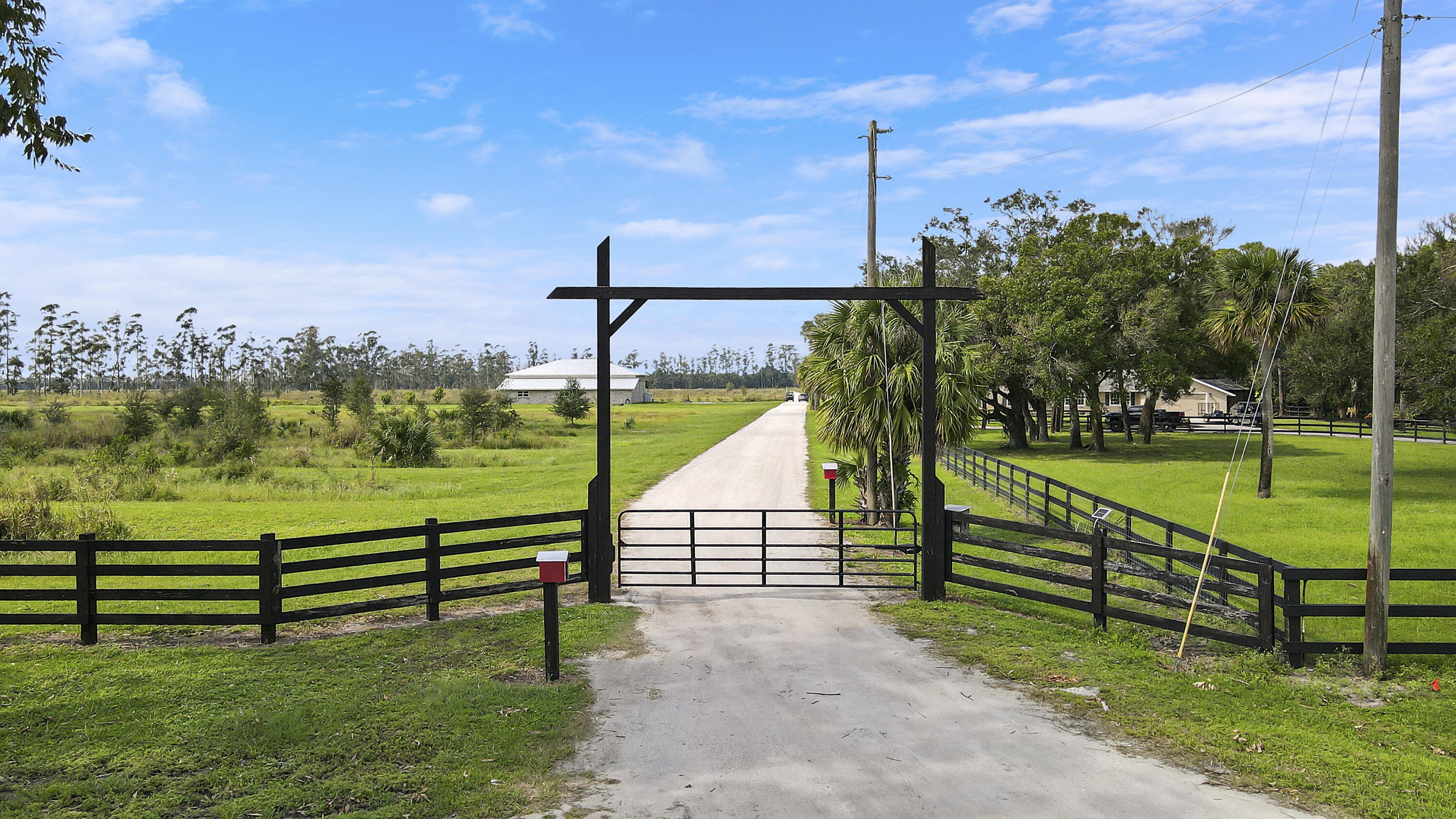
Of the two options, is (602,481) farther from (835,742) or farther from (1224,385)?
(1224,385)

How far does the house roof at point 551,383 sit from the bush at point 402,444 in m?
79.4

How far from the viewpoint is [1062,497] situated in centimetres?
2312

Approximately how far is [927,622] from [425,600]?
6166 millimetres

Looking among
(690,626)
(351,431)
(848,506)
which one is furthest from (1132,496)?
(351,431)

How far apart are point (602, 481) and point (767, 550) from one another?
5130 mm

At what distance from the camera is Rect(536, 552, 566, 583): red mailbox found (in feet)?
26.4

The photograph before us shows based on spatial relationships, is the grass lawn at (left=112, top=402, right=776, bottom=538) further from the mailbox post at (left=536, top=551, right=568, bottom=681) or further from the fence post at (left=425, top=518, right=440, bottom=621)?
the mailbox post at (left=536, top=551, right=568, bottom=681)

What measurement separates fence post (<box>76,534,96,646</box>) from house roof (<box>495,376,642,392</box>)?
102391 millimetres

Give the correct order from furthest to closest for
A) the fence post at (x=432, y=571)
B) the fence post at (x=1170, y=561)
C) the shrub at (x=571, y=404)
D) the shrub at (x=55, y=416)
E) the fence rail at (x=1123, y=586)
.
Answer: the shrub at (x=571, y=404), the shrub at (x=55, y=416), the fence post at (x=432, y=571), the fence post at (x=1170, y=561), the fence rail at (x=1123, y=586)

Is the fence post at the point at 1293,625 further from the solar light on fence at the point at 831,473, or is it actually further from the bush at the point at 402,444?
the bush at the point at 402,444

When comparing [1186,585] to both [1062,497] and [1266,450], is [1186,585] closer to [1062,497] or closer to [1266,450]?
[1062,497]

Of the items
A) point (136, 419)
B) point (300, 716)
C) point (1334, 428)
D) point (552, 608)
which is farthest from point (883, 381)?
point (1334, 428)

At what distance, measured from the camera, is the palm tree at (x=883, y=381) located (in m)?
14.4

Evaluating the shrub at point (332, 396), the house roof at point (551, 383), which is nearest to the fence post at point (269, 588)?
the shrub at point (332, 396)
